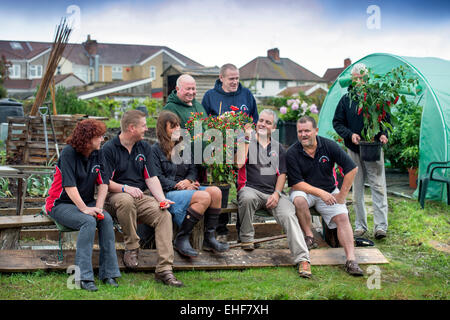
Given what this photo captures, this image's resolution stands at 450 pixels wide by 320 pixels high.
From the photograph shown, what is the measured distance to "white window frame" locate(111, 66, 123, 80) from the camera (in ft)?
171

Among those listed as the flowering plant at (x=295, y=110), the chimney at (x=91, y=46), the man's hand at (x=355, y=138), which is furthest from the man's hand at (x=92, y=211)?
the chimney at (x=91, y=46)

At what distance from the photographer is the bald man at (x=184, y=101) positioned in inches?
199

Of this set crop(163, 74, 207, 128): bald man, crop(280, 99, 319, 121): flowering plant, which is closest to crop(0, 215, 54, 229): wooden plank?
crop(163, 74, 207, 128): bald man

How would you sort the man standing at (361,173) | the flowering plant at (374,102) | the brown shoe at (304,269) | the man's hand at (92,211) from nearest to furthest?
1. the man's hand at (92,211)
2. the brown shoe at (304,269)
3. the flowering plant at (374,102)
4. the man standing at (361,173)

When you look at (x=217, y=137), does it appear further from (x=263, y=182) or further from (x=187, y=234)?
(x=187, y=234)

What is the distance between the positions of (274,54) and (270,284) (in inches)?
2171

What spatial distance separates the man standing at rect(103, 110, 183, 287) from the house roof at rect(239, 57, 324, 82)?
160 ft

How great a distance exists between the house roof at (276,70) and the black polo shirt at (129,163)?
48881mm

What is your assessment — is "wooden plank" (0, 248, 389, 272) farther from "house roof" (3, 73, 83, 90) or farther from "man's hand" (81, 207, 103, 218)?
"house roof" (3, 73, 83, 90)

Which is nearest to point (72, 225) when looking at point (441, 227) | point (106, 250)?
point (106, 250)

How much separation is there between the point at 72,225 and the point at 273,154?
6.80 ft

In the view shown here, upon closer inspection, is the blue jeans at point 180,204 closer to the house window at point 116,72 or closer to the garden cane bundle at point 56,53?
the garden cane bundle at point 56,53

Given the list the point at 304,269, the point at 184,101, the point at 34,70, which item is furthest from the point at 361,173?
the point at 34,70

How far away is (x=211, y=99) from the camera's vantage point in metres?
5.57
